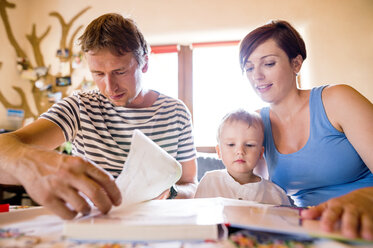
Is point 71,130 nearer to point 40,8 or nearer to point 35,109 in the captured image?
point 35,109

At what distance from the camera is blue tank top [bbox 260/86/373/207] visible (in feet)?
2.99

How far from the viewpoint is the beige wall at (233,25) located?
2.56 m

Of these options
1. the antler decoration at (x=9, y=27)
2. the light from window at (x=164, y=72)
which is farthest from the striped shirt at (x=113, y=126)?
the antler decoration at (x=9, y=27)

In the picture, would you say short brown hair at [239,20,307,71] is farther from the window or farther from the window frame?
the window frame

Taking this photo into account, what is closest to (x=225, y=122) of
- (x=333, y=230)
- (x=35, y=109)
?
(x=333, y=230)

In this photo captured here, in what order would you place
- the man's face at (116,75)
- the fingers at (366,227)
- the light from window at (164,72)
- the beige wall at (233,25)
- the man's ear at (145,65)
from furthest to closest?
Answer: the light from window at (164,72)
the beige wall at (233,25)
the man's ear at (145,65)
the man's face at (116,75)
the fingers at (366,227)

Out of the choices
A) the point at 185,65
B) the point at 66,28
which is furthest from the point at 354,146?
the point at 66,28

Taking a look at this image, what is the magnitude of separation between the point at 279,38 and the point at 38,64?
10.5 ft

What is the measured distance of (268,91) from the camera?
1.01m

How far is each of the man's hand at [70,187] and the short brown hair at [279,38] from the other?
82cm

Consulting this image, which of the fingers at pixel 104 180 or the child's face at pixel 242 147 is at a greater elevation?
the fingers at pixel 104 180

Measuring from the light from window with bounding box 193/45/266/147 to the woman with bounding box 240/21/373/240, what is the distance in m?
1.86

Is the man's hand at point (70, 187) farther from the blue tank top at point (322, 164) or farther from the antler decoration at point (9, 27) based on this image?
the antler decoration at point (9, 27)

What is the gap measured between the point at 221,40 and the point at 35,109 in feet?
8.12
